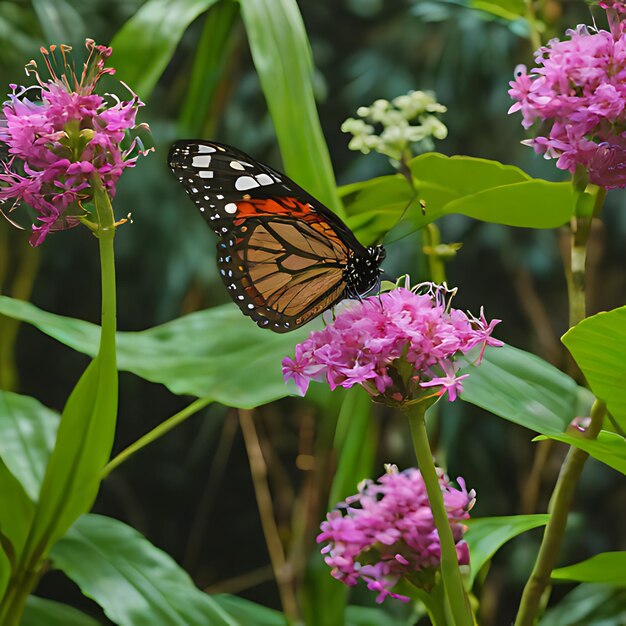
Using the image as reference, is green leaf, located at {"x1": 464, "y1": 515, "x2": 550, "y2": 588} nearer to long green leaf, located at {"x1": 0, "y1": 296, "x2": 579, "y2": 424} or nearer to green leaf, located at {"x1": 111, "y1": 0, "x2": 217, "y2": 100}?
long green leaf, located at {"x1": 0, "y1": 296, "x2": 579, "y2": 424}

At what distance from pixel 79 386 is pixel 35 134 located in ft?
0.54

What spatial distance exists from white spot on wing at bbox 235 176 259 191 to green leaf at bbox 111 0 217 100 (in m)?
0.17

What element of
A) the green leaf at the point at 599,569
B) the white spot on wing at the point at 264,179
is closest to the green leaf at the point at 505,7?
the white spot on wing at the point at 264,179

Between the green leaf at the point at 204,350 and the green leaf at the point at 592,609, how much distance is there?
1.20 ft

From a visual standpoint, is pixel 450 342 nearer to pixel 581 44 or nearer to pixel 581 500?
pixel 581 44

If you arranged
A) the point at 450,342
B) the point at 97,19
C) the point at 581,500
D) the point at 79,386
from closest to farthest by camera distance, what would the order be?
1. the point at 450,342
2. the point at 79,386
3. the point at 97,19
4. the point at 581,500

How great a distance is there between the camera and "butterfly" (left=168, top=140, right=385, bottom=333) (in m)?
0.56

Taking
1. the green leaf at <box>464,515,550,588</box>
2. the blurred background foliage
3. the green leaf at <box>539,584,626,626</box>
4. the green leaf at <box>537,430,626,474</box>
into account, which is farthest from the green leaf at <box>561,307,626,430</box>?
the blurred background foliage

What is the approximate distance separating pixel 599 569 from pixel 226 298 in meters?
0.83

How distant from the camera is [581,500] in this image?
1.40m

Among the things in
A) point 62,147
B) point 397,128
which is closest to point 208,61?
point 397,128

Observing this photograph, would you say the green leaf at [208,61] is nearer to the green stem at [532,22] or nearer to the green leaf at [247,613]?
the green stem at [532,22]

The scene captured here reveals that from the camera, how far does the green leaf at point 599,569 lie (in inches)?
22.6

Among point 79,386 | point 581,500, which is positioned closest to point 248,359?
point 79,386
